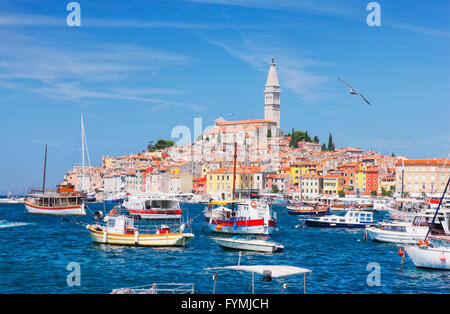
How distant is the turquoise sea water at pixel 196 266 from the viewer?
16.8 meters

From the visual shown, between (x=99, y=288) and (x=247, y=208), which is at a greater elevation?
(x=247, y=208)

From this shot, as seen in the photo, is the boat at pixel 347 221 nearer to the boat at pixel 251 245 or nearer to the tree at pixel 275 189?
the boat at pixel 251 245

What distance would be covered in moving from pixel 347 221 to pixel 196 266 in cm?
2171

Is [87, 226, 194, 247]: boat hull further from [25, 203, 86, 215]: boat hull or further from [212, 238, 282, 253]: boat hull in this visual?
[25, 203, 86, 215]: boat hull

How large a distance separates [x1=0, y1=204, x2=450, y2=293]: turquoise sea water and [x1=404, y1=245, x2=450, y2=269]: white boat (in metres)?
0.26

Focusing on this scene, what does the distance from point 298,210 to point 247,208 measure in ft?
95.1

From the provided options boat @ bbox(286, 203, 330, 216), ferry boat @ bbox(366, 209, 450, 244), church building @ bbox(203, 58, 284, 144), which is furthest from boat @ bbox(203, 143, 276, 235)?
church building @ bbox(203, 58, 284, 144)

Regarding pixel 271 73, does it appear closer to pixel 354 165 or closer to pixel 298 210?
pixel 354 165

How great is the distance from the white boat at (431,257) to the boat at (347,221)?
19.9 metres

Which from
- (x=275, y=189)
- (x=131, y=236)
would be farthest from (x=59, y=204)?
(x=275, y=189)

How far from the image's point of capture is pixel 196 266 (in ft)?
68.2

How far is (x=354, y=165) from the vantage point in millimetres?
101938

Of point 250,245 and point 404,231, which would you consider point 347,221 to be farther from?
point 250,245
